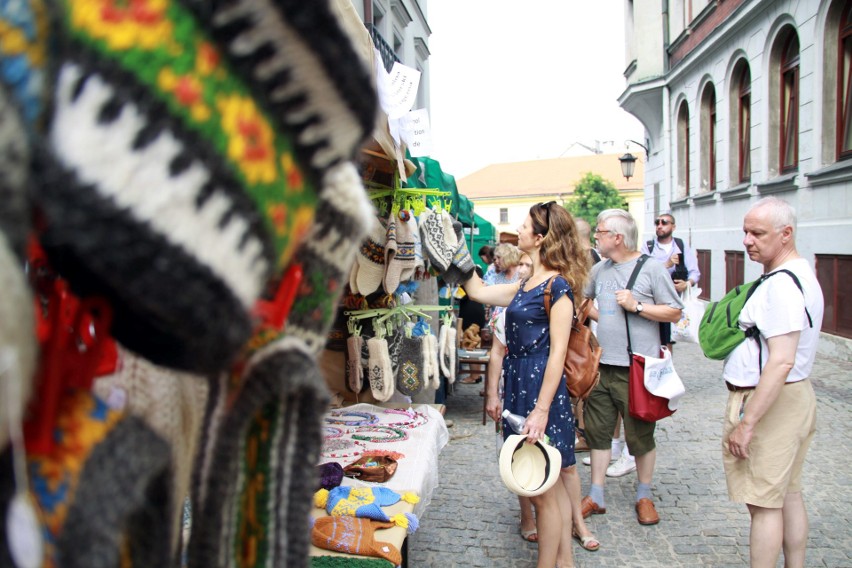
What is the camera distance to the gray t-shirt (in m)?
3.75

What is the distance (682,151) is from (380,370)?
14.2 metres

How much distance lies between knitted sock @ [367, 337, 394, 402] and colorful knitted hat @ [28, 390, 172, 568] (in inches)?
120

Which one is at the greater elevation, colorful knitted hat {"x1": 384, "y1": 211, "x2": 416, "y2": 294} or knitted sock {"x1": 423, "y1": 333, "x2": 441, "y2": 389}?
colorful knitted hat {"x1": 384, "y1": 211, "x2": 416, "y2": 294}

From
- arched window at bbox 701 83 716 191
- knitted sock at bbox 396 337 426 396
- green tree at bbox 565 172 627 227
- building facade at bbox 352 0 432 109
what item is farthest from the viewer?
green tree at bbox 565 172 627 227

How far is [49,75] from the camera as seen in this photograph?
47cm

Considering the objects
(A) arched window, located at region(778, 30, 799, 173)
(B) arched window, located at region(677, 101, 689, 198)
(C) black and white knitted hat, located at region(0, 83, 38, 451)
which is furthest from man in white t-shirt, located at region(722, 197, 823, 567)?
(B) arched window, located at region(677, 101, 689, 198)

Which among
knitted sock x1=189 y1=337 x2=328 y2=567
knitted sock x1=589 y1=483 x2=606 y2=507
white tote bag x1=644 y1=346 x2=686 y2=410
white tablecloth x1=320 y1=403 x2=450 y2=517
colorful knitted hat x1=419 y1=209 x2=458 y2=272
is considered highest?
colorful knitted hat x1=419 y1=209 x2=458 y2=272

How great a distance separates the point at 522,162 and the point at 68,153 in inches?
2401

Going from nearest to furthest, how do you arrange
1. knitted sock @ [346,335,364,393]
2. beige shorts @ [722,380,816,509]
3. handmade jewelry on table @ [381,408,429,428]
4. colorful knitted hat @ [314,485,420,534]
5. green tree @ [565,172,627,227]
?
colorful knitted hat @ [314,485,420,534], beige shorts @ [722,380,816,509], handmade jewelry on table @ [381,408,429,428], knitted sock @ [346,335,364,393], green tree @ [565,172,627,227]

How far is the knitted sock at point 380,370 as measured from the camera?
3.68 meters

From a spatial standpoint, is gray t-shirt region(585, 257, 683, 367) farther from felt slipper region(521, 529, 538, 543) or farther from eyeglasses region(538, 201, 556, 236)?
felt slipper region(521, 529, 538, 543)

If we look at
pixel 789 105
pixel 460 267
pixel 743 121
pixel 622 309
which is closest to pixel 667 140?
pixel 743 121

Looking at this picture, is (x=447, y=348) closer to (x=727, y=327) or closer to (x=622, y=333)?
(x=622, y=333)

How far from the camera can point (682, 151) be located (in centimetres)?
1560
